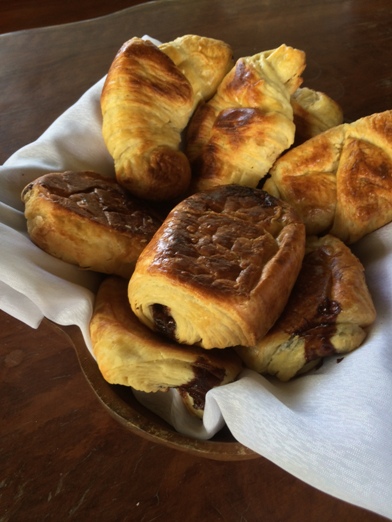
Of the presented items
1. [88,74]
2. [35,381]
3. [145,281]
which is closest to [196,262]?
[145,281]

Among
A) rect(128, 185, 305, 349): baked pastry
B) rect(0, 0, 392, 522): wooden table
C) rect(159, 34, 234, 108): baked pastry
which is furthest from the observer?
rect(159, 34, 234, 108): baked pastry

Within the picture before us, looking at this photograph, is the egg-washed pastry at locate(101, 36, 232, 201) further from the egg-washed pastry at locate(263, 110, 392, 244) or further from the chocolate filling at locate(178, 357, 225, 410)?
the chocolate filling at locate(178, 357, 225, 410)

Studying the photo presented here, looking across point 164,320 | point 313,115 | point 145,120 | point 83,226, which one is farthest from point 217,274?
point 313,115

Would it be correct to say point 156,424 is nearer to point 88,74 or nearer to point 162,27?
point 88,74

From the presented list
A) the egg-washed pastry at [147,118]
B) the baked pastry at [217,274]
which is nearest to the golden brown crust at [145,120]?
the egg-washed pastry at [147,118]

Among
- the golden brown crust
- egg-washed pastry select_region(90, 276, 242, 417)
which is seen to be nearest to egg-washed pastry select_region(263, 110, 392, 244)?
the golden brown crust

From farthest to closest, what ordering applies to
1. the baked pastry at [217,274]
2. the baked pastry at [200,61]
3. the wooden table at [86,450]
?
the baked pastry at [200,61]
the wooden table at [86,450]
the baked pastry at [217,274]

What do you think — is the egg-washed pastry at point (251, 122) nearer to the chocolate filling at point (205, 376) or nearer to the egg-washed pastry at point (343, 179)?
the egg-washed pastry at point (343, 179)
